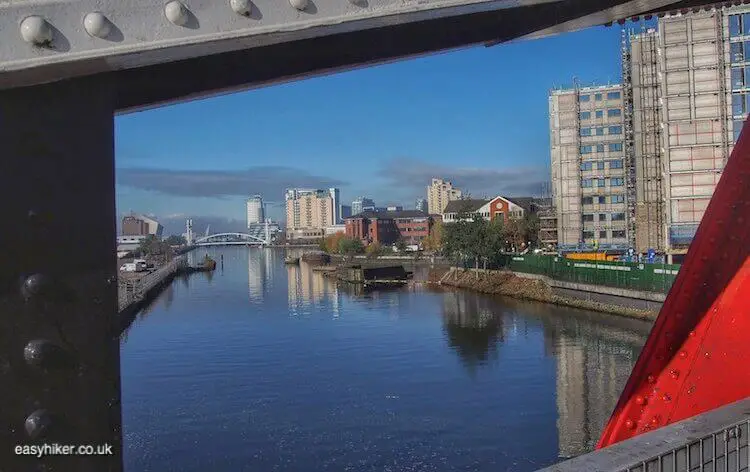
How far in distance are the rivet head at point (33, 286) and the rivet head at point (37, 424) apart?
20 centimetres

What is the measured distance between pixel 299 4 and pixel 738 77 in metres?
27.0

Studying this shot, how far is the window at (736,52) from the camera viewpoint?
2394 centimetres

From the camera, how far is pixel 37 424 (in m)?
1.15

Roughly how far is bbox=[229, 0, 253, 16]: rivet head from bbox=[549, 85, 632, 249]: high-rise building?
34812 millimetres

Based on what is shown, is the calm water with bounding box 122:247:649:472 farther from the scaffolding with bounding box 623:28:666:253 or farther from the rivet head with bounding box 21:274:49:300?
the rivet head with bounding box 21:274:49:300

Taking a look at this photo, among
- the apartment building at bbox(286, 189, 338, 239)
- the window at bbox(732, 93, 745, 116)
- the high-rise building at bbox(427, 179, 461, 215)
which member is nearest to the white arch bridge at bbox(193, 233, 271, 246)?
the apartment building at bbox(286, 189, 338, 239)

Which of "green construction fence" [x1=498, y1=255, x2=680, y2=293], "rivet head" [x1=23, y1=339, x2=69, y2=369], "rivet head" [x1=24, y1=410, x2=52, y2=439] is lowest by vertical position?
"green construction fence" [x1=498, y1=255, x2=680, y2=293]

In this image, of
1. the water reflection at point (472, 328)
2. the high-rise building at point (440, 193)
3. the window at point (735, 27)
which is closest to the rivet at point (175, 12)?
the water reflection at point (472, 328)

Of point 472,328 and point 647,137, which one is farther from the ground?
point 647,137

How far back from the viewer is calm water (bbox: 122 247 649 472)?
10.1 metres

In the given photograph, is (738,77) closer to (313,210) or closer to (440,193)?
A: (440,193)

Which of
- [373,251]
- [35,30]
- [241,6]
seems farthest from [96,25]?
[373,251]

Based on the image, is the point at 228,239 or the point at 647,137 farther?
the point at 228,239

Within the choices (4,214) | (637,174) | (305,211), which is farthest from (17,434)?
(305,211)
